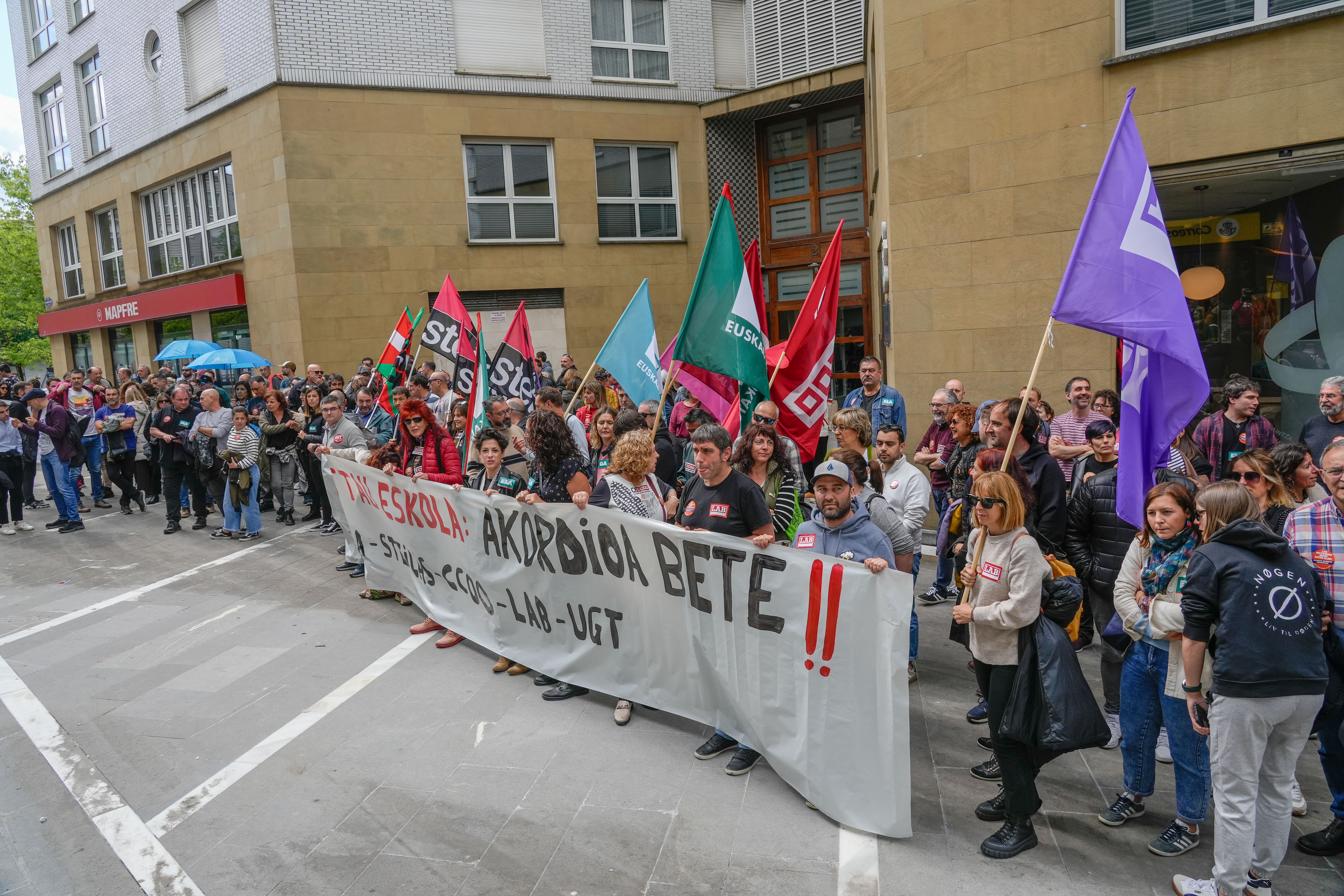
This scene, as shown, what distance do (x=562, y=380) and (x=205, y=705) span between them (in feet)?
35.1

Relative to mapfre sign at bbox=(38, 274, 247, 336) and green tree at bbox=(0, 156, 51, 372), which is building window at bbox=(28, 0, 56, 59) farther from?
green tree at bbox=(0, 156, 51, 372)

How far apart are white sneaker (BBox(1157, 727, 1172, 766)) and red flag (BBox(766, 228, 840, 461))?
297cm

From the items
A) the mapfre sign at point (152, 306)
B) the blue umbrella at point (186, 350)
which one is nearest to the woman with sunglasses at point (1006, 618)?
the blue umbrella at point (186, 350)

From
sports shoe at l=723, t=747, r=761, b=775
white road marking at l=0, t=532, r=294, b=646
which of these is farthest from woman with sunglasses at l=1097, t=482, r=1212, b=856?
white road marking at l=0, t=532, r=294, b=646

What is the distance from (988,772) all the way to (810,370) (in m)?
3.17

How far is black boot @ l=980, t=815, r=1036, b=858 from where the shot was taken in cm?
388

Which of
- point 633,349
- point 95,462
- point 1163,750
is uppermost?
point 633,349

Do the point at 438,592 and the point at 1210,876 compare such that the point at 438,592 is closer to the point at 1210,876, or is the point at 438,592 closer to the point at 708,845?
the point at 708,845

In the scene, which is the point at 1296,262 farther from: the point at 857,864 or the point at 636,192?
the point at 636,192

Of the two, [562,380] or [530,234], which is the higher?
[530,234]

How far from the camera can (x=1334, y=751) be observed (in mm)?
3977

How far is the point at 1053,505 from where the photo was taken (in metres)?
5.43

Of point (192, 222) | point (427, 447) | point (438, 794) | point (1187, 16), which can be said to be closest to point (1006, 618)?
point (438, 794)

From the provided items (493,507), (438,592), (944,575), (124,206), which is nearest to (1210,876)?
(944,575)
